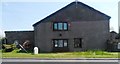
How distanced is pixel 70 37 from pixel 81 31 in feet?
5.82

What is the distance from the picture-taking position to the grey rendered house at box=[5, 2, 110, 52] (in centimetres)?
4084

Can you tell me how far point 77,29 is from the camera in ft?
135

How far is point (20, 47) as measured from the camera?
143ft

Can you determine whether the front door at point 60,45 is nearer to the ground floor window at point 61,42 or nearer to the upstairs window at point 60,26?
the ground floor window at point 61,42

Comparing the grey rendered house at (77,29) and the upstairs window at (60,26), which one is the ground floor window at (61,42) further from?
the upstairs window at (60,26)

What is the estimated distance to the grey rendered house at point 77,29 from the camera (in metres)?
40.8

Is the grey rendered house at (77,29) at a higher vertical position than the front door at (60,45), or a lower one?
higher

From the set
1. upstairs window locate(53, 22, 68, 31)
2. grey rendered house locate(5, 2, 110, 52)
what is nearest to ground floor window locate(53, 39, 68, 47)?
grey rendered house locate(5, 2, 110, 52)

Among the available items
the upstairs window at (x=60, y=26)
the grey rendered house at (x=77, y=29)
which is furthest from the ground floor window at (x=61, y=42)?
the upstairs window at (x=60, y=26)

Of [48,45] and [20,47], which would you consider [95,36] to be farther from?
[20,47]

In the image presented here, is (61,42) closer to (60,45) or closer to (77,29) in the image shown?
(60,45)

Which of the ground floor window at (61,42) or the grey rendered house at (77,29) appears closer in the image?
the grey rendered house at (77,29)

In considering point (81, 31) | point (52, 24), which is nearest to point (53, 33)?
point (52, 24)

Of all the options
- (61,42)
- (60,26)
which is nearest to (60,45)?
(61,42)
